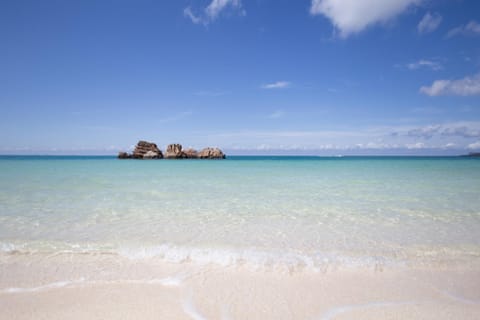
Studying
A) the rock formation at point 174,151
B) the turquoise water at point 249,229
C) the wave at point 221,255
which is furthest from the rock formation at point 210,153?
the wave at point 221,255

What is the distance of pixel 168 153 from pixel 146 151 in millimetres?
7171

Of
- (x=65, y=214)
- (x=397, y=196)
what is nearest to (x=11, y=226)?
(x=65, y=214)

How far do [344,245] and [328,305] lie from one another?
2.14 m

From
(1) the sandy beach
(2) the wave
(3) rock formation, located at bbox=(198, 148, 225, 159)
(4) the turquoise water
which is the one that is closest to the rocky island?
(3) rock formation, located at bbox=(198, 148, 225, 159)

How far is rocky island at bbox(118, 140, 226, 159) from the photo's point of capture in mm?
75625

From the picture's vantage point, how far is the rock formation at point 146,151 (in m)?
75.0

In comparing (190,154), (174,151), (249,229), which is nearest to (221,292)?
(249,229)

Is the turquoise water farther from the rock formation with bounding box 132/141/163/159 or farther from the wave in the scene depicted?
the rock formation with bounding box 132/141/163/159

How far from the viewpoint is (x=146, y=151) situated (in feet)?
249

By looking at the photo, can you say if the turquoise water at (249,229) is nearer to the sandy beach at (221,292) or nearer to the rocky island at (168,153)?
the sandy beach at (221,292)

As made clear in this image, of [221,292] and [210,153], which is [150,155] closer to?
[210,153]

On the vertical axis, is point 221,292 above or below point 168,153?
below

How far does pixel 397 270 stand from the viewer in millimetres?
3385

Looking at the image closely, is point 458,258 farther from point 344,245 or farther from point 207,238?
point 207,238
